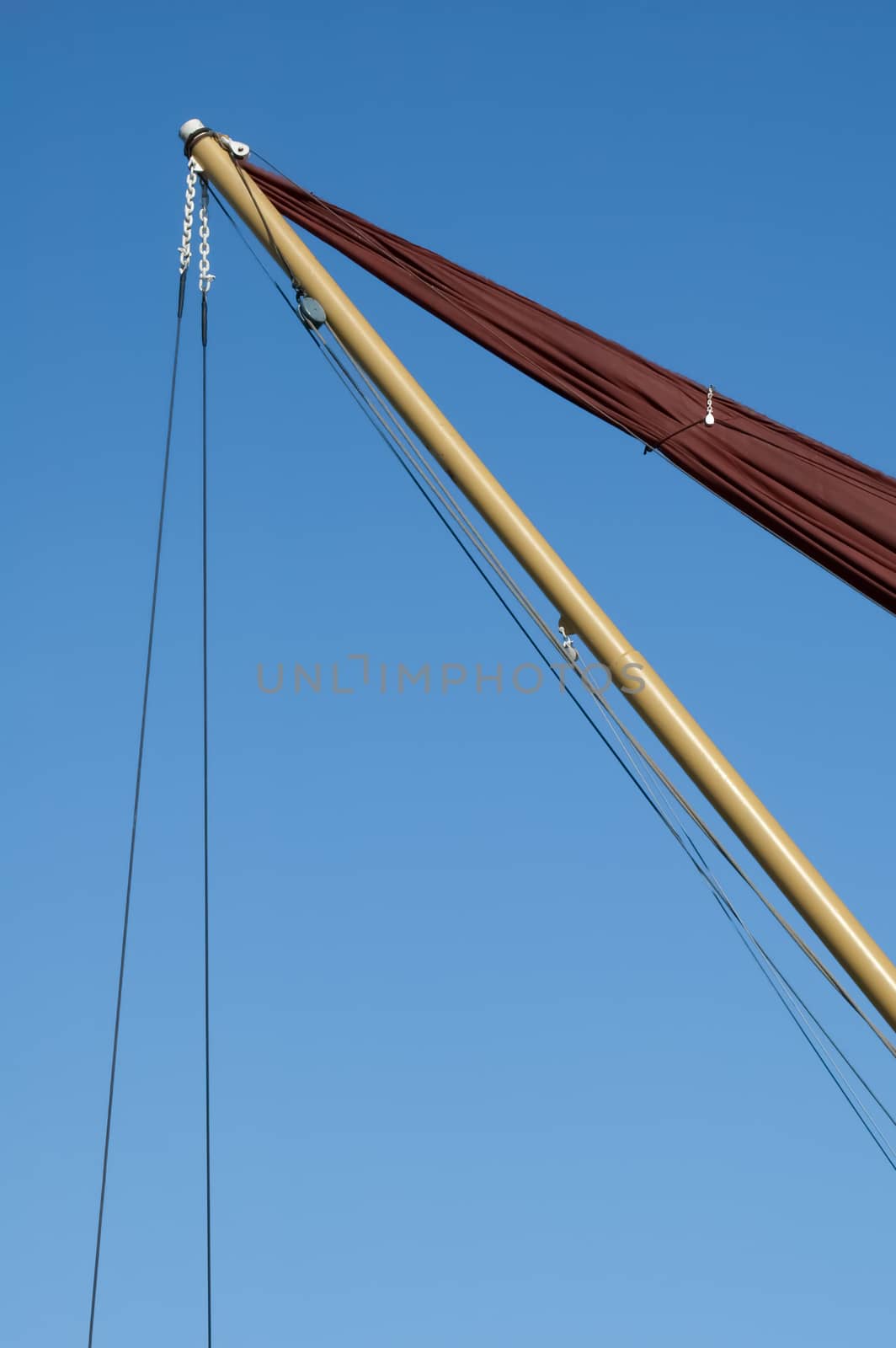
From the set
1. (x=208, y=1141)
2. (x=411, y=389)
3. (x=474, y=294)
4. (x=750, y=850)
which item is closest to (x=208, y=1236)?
(x=208, y=1141)

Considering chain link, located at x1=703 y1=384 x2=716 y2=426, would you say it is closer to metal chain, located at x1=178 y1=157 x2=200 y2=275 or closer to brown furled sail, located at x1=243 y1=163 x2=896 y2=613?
brown furled sail, located at x1=243 y1=163 x2=896 y2=613

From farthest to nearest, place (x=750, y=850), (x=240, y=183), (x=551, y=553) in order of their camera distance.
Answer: (x=240, y=183) < (x=551, y=553) < (x=750, y=850)

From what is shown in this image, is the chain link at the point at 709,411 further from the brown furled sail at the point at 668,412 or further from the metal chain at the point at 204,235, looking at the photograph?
the metal chain at the point at 204,235

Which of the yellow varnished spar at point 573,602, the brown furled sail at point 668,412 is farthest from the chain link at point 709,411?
the yellow varnished spar at point 573,602

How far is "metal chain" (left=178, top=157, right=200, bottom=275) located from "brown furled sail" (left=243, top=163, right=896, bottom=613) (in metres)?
0.38

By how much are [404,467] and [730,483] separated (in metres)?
1.72

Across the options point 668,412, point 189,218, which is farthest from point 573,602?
point 189,218

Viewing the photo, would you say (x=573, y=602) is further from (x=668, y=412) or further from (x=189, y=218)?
(x=189, y=218)

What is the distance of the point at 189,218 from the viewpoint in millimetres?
10234

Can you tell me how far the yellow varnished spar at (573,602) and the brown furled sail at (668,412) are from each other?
285 millimetres

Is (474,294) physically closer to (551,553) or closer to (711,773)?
(551,553)

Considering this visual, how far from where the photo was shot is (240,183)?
32.2 ft

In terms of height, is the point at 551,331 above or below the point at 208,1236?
above

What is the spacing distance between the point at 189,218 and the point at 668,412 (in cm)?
321
